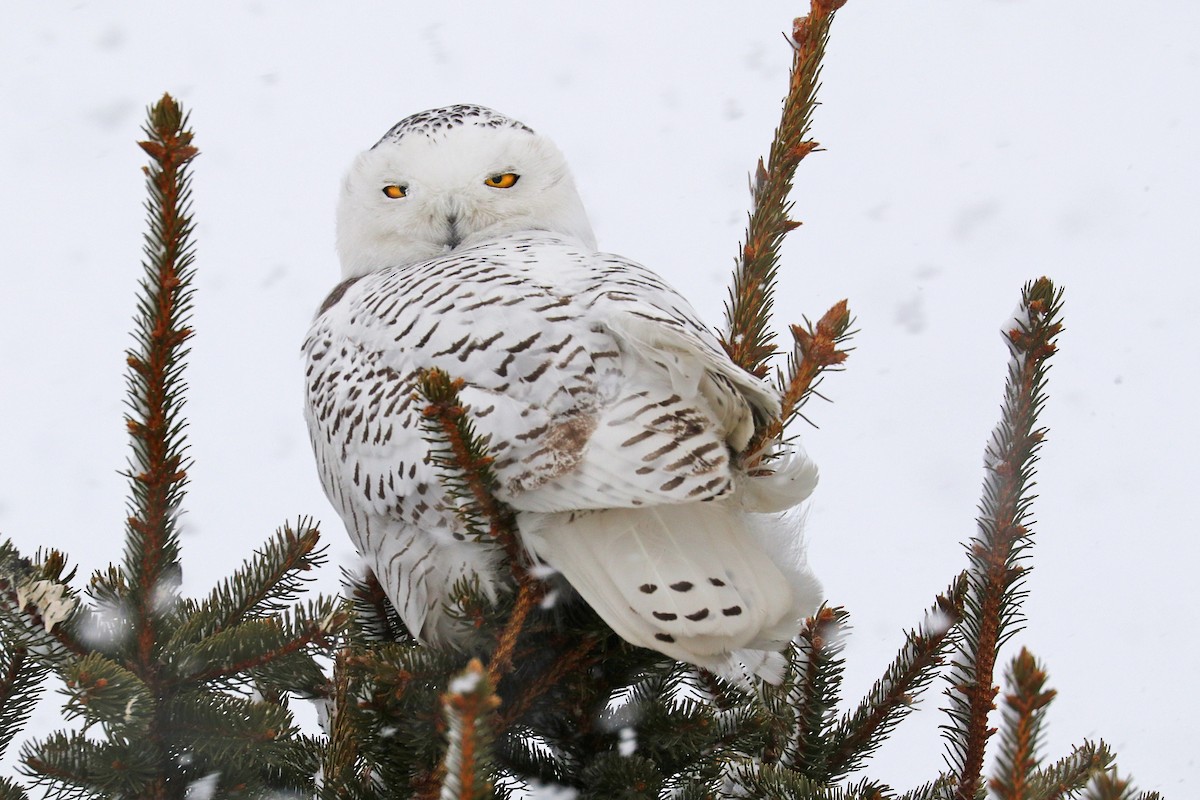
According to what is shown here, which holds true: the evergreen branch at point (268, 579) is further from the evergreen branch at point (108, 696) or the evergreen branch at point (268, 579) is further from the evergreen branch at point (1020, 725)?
the evergreen branch at point (1020, 725)

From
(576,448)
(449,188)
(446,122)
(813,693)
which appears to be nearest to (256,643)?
(576,448)

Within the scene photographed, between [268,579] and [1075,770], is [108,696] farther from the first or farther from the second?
[1075,770]

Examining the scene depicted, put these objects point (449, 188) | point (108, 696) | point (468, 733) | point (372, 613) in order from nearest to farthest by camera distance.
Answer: point (468, 733)
point (108, 696)
point (372, 613)
point (449, 188)

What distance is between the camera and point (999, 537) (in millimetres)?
1635

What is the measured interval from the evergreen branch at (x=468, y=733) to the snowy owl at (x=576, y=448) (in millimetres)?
655

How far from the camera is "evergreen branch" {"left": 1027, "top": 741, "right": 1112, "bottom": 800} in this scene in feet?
5.45

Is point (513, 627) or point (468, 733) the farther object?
point (513, 627)

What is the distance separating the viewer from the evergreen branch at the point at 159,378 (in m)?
1.29

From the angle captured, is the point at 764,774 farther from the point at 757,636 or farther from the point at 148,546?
the point at 148,546

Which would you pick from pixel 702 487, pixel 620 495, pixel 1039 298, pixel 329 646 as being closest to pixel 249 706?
pixel 329 646

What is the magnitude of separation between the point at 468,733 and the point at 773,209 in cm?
150

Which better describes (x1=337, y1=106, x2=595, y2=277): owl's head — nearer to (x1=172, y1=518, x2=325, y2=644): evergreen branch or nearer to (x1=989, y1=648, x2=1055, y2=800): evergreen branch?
(x1=172, y1=518, x2=325, y2=644): evergreen branch

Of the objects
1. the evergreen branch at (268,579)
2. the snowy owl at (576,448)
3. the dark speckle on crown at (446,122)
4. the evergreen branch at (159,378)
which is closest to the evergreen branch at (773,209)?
the snowy owl at (576,448)

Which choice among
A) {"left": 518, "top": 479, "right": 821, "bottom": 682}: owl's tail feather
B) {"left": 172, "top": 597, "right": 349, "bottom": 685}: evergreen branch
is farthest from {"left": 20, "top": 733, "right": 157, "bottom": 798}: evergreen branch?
{"left": 518, "top": 479, "right": 821, "bottom": 682}: owl's tail feather
